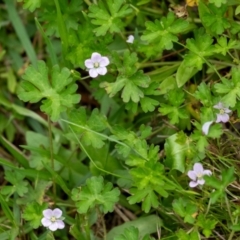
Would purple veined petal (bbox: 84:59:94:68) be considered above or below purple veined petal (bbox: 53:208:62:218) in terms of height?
above

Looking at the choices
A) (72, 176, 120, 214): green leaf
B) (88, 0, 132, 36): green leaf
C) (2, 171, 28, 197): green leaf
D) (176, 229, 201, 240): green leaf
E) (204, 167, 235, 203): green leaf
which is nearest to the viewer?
(204, 167, 235, 203): green leaf

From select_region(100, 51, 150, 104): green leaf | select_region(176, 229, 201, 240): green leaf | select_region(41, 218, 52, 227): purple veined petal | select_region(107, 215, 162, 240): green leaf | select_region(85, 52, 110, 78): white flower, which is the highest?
select_region(85, 52, 110, 78): white flower

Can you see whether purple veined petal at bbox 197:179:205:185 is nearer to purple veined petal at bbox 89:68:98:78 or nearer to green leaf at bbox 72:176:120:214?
green leaf at bbox 72:176:120:214

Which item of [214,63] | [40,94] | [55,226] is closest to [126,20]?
[214,63]

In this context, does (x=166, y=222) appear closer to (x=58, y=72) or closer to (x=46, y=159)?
(x=46, y=159)

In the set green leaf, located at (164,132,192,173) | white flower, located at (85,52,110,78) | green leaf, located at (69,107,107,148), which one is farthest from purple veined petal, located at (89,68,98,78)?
green leaf, located at (164,132,192,173)

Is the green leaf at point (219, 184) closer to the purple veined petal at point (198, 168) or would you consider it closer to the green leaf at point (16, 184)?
the purple veined petal at point (198, 168)

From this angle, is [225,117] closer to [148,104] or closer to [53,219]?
[148,104]
